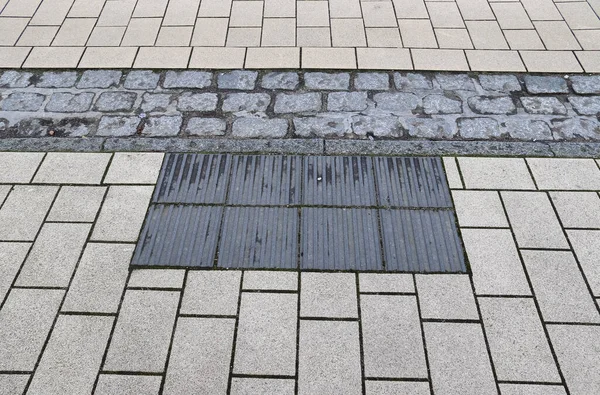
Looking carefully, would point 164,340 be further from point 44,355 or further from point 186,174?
point 186,174

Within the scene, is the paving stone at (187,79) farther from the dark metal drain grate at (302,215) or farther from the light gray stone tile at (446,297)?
the light gray stone tile at (446,297)

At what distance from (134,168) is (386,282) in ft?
5.76

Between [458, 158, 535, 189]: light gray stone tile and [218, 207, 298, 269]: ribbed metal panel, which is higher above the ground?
[458, 158, 535, 189]: light gray stone tile

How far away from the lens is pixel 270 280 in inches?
103

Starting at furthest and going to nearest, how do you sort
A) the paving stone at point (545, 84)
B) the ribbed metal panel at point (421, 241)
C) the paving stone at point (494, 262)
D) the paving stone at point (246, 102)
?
1. the paving stone at point (545, 84)
2. the paving stone at point (246, 102)
3. the ribbed metal panel at point (421, 241)
4. the paving stone at point (494, 262)

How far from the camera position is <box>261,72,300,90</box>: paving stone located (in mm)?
3770

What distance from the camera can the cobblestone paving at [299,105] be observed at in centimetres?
345

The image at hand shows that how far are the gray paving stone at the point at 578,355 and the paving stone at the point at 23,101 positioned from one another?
3.67m

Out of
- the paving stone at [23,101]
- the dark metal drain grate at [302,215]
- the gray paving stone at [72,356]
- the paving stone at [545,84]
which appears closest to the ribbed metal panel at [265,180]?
the dark metal drain grate at [302,215]

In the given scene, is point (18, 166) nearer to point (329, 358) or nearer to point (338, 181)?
point (338, 181)

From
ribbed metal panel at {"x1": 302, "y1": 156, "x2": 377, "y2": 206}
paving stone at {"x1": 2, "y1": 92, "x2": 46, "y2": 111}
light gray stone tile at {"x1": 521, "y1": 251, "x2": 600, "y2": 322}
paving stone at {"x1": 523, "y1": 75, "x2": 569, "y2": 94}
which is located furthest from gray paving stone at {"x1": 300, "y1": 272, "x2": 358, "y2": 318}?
paving stone at {"x1": 2, "y1": 92, "x2": 46, "y2": 111}

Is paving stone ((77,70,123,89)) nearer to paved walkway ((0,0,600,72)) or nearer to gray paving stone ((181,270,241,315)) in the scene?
paved walkway ((0,0,600,72))

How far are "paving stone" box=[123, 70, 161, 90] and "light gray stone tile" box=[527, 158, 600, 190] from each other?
9.12ft

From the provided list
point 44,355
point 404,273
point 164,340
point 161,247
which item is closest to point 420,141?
point 404,273
